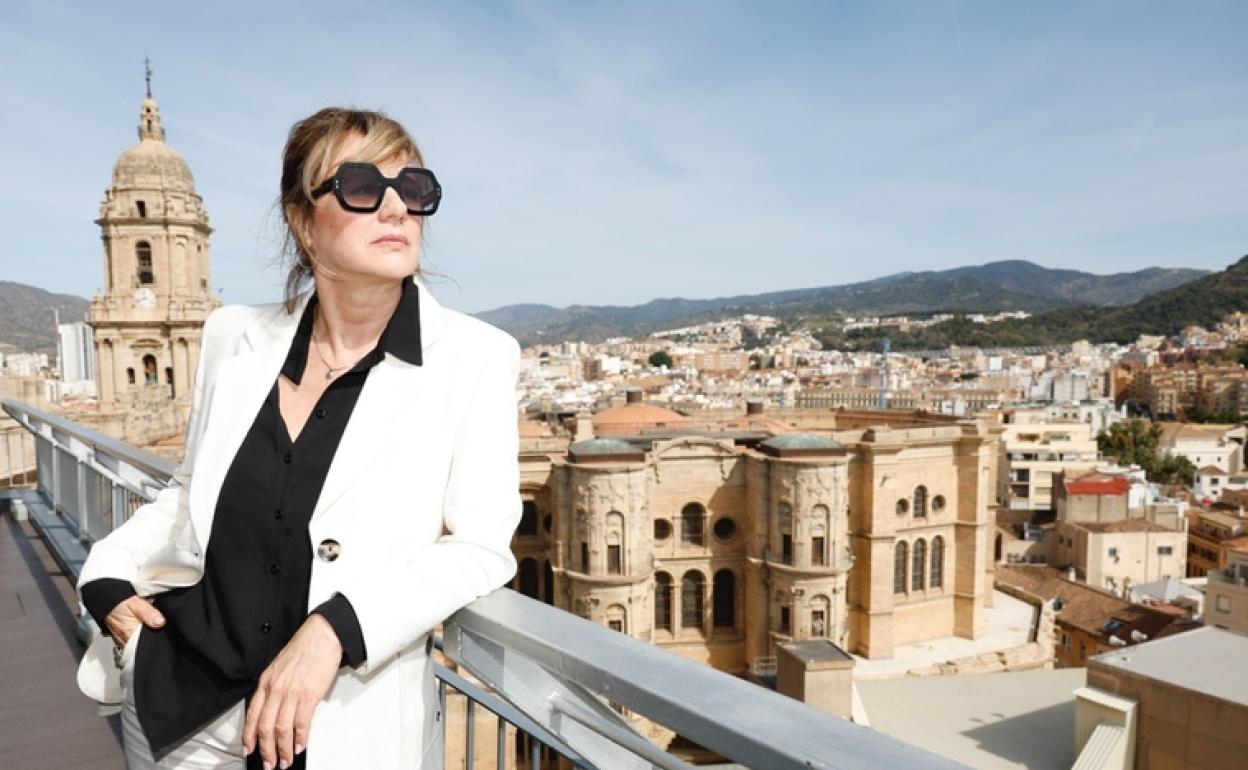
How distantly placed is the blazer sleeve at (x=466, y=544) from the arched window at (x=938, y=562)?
1924cm

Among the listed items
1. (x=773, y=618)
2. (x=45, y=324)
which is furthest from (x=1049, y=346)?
(x=45, y=324)

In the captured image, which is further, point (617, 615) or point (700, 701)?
point (617, 615)

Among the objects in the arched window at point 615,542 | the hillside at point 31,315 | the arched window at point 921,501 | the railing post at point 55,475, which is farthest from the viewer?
the hillside at point 31,315

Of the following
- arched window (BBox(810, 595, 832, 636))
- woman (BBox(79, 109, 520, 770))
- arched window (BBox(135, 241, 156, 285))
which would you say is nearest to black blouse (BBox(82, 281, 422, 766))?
woman (BBox(79, 109, 520, 770))

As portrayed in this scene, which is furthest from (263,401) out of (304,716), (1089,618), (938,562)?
Result: (1089,618)

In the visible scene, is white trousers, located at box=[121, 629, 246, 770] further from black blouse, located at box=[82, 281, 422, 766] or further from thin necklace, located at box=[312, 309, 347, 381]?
thin necklace, located at box=[312, 309, 347, 381]

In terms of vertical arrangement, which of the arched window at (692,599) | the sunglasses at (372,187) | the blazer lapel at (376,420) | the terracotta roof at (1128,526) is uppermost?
the sunglasses at (372,187)

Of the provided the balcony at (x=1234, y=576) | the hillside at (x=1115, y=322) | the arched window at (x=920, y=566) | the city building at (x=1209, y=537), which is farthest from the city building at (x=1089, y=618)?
the hillside at (x=1115, y=322)

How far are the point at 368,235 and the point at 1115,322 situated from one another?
512ft

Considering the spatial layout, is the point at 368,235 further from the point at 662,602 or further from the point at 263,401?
the point at 662,602

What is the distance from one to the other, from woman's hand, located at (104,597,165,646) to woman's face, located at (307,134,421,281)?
2.50 ft

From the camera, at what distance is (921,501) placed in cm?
1877

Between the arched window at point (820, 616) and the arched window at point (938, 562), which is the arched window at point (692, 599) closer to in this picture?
the arched window at point (820, 616)

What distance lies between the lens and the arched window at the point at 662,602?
1714 cm
